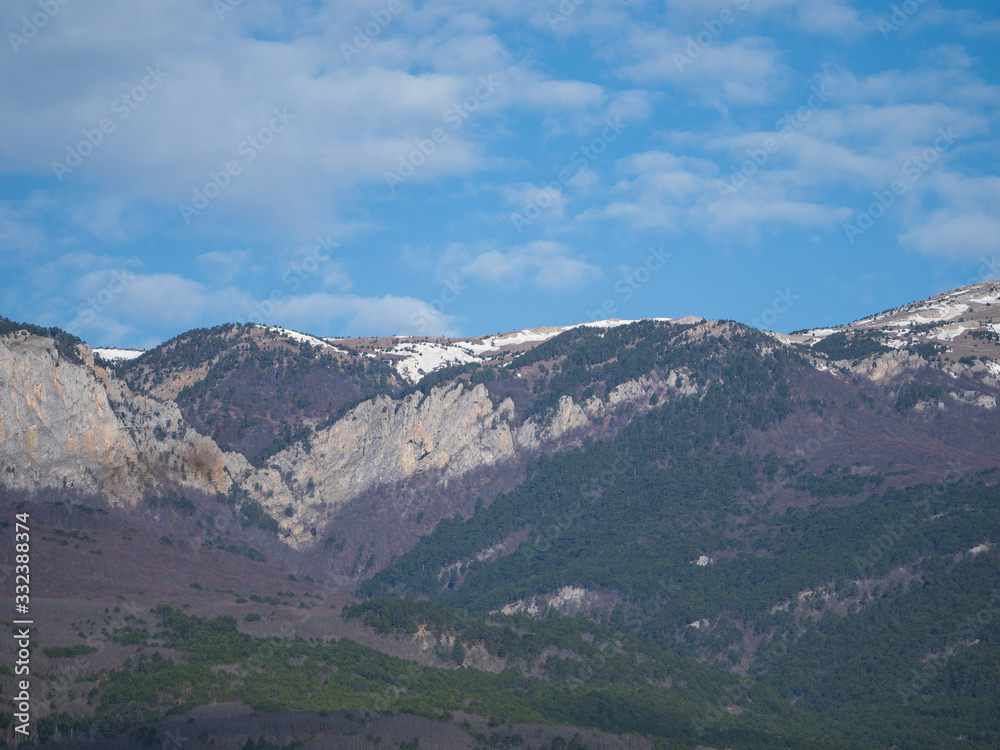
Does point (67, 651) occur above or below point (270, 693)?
above

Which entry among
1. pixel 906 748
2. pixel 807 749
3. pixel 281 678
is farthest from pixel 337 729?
pixel 906 748

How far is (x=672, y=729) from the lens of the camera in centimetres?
19838

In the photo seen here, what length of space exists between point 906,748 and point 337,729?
89.6m

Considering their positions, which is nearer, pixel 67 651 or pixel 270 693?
pixel 67 651

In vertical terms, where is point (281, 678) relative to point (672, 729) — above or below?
above

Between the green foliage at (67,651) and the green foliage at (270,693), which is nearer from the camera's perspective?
the green foliage at (270,693)

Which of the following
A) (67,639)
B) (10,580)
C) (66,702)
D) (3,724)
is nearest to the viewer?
(3,724)

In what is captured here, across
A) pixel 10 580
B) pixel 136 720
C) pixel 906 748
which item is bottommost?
pixel 906 748

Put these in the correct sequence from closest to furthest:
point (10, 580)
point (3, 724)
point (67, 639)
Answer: point (3, 724) < point (67, 639) < point (10, 580)

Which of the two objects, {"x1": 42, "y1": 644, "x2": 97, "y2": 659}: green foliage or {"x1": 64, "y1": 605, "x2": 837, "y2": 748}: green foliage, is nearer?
{"x1": 64, "y1": 605, "x2": 837, "y2": 748}: green foliage

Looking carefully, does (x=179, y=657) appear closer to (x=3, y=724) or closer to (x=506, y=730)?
(x=3, y=724)

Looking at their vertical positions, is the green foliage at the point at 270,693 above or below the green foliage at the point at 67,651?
below

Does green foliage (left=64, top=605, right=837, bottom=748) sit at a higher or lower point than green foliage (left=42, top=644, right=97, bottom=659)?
lower

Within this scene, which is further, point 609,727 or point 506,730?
point 609,727
